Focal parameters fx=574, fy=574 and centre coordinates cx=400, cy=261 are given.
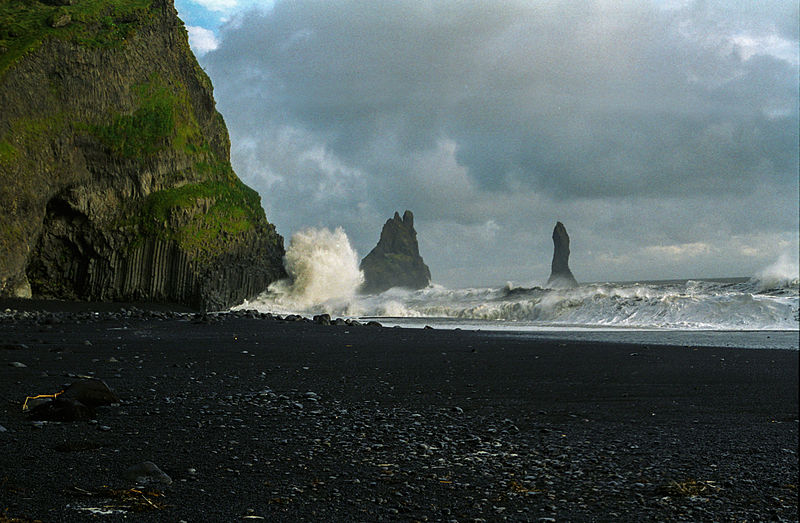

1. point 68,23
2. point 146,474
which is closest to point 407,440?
point 146,474

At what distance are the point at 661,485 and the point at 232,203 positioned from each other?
22330 millimetres

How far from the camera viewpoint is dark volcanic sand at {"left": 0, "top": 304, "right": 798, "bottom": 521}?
8.30ft

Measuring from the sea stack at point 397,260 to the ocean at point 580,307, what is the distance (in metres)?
34.2

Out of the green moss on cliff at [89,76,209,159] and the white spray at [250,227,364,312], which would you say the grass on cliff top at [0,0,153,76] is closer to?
the green moss on cliff at [89,76,209,159]

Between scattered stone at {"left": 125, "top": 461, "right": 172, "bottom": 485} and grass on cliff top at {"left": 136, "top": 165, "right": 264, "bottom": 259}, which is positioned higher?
grass on cliff top at {"left": 136, "top": 165, "right": 264, "bottom": 259}

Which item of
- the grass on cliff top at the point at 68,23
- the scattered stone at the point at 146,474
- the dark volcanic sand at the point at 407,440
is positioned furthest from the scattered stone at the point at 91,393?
the grass on cliff top at the point at 68,23

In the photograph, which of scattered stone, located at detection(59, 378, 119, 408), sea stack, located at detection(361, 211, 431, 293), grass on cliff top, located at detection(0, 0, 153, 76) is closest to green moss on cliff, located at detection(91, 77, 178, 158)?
grass on cliff top, located at detection(0, 0, 153, 76)

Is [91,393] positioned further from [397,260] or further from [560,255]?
[397,260]

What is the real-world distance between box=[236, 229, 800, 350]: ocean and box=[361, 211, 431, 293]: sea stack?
1346 inches

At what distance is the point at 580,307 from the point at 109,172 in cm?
1788

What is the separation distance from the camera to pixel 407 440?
12.1 feet

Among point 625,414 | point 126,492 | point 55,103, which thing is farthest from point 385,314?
point 126,492

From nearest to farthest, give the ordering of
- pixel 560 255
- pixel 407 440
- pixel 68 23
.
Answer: pixel 407 440
pixel 68 23
pixel 560 255

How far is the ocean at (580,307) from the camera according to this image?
1323cm
